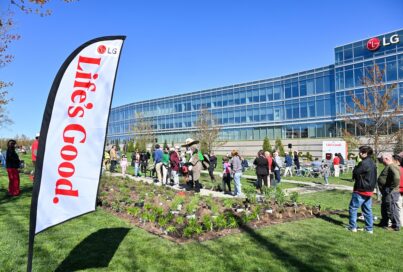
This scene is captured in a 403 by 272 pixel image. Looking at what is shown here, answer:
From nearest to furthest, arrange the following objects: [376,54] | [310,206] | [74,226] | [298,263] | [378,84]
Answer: [298,263]
[74,226]
[310,206]
[378,84]
[376,54]

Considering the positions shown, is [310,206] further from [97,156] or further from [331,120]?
[331,120]

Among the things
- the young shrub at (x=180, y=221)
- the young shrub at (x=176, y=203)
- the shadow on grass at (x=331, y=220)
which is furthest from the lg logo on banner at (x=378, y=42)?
the young shrub at (x=180, y=221)

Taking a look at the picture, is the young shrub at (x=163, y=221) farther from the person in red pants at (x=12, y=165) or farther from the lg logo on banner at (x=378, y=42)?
the lg logo on banner at (x=378, y=42)

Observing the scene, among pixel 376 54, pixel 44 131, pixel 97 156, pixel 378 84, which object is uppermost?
pixel 376 54

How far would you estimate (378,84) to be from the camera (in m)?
14.2

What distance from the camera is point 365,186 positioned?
285 inches

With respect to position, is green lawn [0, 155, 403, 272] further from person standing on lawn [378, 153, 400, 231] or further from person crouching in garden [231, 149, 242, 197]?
person crouching in garden [231, 149, 242, 197]

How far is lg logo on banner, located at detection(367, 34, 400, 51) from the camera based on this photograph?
4059 centimetres

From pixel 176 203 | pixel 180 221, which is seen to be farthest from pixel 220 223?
pixel 176 203

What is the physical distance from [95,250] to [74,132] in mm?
2702

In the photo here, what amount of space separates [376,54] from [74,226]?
44923 millimetres

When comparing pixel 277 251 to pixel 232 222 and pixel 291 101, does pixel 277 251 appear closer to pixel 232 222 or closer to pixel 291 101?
pixel 232 222

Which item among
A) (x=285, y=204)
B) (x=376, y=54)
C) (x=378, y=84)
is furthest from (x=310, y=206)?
(x=376, y=54)

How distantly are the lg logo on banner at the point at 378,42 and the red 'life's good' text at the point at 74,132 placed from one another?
4522 centimetres
